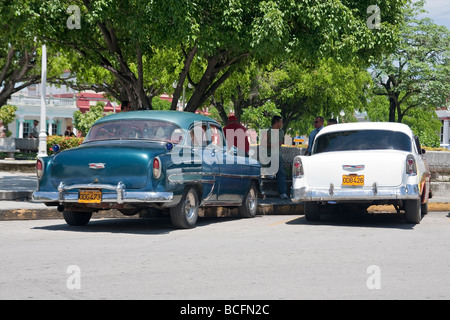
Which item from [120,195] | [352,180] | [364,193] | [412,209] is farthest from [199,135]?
[412,209]

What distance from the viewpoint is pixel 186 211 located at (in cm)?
1090

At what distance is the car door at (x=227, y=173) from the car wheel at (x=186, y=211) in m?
0.76

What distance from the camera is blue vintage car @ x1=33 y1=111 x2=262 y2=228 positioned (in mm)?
9984

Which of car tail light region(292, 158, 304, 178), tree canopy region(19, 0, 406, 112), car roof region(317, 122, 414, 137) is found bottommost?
car tail light region(292, 158, 304, 178)

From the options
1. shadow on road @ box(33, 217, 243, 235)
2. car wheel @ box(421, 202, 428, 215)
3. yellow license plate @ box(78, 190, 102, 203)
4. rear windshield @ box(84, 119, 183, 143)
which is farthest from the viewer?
car wheel @ box(421, 202, 428, 215)

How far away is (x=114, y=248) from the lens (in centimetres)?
858

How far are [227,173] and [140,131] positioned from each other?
1.76m

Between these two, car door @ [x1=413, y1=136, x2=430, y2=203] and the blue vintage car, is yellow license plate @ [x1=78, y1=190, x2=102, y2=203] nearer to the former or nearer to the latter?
the blue vintage car

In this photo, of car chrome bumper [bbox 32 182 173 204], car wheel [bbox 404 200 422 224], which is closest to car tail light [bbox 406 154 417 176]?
Result: car wheel [bbox 404 200 422 224]

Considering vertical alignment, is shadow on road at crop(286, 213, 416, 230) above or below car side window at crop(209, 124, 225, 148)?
below

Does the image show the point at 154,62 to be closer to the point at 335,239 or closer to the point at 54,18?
the point at 54,18

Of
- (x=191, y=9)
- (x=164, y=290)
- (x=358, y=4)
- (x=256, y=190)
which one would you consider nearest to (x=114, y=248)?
(x=164, y=290)

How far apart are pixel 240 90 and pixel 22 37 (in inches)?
1305

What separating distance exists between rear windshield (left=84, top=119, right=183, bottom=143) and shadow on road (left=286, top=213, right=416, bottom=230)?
8.73 ft
